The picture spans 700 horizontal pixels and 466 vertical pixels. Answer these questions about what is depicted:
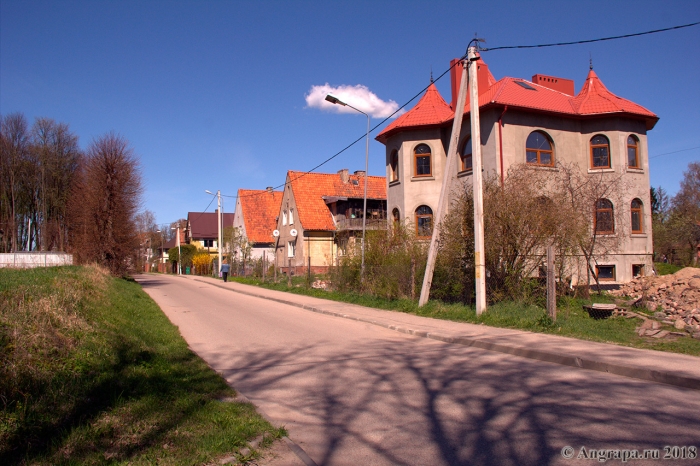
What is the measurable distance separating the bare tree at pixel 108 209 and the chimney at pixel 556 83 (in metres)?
24.3

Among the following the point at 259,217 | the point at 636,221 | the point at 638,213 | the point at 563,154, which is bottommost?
the point at 636,221

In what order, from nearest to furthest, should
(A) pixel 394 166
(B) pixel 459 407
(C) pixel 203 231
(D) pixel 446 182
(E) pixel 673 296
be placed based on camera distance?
(B) pixel 459 407 → (D) pixel 446 182 → (E) pixel 673 296 → (A) pixel 394 166 → (C) pixel 203 231

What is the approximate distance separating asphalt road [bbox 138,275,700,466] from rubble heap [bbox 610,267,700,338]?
5823 millimetres

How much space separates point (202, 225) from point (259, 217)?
84.9ft

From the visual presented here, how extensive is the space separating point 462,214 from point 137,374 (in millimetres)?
10378

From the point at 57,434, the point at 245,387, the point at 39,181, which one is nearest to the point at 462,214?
the point at 245,387

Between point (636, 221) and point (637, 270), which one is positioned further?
point (636, 221)

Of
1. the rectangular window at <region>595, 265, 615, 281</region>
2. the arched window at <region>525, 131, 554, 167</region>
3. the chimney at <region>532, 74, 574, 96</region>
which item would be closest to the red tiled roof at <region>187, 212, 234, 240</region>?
the chimney at <region>532, 74, 574, 96</region>

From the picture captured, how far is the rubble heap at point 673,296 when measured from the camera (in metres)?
12.1

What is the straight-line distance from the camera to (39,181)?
45156mm

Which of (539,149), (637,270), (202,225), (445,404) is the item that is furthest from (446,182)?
(202,225)

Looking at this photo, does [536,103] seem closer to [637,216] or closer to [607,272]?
[637,216]

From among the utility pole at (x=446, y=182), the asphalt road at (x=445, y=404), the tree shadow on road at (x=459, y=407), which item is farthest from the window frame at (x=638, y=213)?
the tree shadow on road at (x=459, y=407)

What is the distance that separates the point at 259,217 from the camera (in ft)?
173
